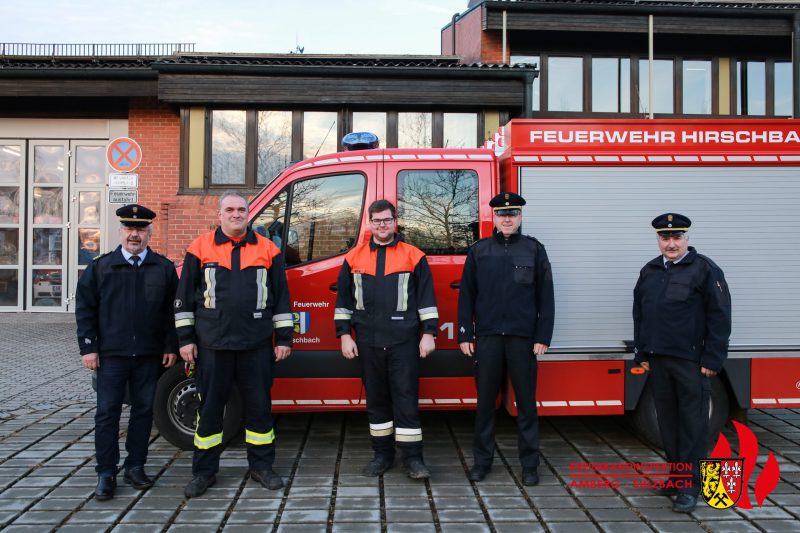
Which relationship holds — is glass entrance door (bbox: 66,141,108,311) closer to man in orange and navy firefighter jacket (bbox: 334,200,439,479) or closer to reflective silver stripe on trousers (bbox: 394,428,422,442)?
man in orange and navy firefighter jacket (bbox: 334,200,439,479)

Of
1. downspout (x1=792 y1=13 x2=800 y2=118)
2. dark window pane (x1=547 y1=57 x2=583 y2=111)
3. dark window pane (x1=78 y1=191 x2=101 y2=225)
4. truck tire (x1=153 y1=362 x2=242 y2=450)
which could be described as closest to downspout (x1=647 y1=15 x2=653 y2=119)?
dark window pane (x1=547 y1=57 x2=583 y2=111)

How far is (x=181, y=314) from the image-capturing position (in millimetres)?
4363

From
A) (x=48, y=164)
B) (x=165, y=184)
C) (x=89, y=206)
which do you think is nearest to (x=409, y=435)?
(x=165, y=184)

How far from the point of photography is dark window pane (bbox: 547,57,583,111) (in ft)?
46.2

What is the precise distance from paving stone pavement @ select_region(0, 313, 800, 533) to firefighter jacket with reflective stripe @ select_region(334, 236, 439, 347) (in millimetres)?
1054

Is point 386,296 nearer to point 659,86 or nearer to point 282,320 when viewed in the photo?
point 282,320

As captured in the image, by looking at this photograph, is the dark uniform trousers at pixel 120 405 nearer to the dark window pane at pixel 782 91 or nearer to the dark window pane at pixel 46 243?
the dark window pane at pixel 46 243

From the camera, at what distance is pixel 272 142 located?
1244cm

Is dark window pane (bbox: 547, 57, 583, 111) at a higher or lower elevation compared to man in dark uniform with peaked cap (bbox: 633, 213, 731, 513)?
higher

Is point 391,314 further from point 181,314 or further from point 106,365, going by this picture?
point 106,365

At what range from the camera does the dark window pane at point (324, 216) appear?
17.1 ft

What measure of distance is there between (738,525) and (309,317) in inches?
126

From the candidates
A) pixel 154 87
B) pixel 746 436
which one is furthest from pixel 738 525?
pixel 154 87

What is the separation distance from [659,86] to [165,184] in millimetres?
10589
